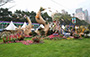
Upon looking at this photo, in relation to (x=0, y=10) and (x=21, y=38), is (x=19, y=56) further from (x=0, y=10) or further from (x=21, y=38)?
Result: (x=0, y=10)

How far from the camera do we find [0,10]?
30.1 metres

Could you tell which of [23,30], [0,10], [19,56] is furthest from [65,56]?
[0,10]

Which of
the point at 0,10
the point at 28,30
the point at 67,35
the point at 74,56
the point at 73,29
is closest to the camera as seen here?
the point at 74,56

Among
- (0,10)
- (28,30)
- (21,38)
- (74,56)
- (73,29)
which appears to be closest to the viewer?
(74,56)

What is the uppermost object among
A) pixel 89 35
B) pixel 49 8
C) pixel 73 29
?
pixel 49 8

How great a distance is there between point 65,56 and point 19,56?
8.39 ft

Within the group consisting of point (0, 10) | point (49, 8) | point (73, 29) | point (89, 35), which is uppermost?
point (0, 10)

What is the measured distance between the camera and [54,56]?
13.9ft

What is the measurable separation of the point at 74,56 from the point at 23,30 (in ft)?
42.1

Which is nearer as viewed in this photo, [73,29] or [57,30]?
[57,30]

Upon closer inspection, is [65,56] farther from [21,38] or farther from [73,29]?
[73,29]

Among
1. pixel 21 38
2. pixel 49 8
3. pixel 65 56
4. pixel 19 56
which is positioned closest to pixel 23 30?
pixel 21 38

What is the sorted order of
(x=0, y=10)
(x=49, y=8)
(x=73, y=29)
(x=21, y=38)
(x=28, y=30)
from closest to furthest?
(x=21, y=38) < (x=49, y=8) < (x=73, y=29) < (x=28, y=30) < (x=0, y=10)

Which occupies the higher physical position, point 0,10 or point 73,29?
point 0,10
